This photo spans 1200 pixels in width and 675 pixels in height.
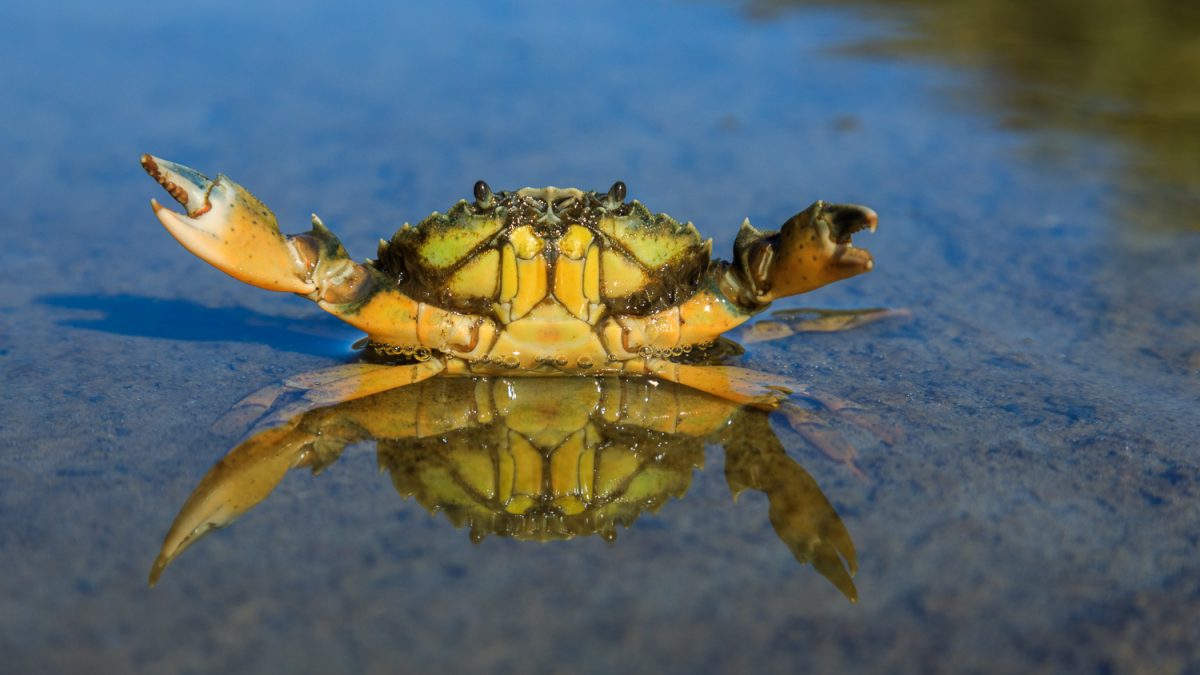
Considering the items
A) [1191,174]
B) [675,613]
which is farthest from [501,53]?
[675,613]

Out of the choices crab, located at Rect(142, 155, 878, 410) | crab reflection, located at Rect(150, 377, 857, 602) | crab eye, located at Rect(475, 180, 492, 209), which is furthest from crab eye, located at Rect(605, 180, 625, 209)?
crab reflection, located at Rect(150, 377, 857, 602)

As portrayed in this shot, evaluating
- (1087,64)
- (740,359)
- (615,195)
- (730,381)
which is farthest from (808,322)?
(1087,64)

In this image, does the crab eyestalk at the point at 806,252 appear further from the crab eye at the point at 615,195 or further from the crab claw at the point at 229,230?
the crab claw at the point at 229,230

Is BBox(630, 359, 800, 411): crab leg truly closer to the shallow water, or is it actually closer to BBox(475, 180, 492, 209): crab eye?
the shallow water

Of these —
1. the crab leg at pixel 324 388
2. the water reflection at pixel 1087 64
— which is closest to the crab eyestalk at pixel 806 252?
the crab leg at pixel 324 388

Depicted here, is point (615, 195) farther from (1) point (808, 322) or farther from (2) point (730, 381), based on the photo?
(1) point (808, 322)

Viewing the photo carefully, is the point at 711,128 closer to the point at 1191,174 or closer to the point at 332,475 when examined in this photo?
the point at 1191,174
